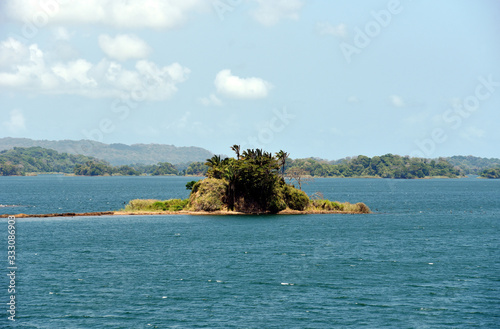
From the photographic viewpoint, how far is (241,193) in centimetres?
10444

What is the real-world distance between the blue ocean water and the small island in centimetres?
1499

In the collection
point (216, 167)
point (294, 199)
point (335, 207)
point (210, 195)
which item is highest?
point (216, 167)

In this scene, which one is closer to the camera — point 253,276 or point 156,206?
point 253,276

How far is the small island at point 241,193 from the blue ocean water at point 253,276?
14994 mm

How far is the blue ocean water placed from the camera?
3762cm

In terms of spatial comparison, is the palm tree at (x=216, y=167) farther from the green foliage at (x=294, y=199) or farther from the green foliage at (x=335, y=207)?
the green foliage at (x=335, y=207)

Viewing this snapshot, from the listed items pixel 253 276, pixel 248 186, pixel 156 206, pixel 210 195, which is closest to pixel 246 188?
pixel 248 186

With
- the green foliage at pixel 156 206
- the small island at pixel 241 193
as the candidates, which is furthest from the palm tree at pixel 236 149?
the green foliage at pixel 156 206

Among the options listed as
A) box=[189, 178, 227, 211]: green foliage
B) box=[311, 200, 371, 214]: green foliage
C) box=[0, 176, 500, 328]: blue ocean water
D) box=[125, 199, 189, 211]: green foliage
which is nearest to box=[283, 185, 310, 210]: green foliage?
box=[311, 200, 371, 214]: green foliage

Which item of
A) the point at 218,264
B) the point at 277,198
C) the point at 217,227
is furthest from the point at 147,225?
the point at 218,264

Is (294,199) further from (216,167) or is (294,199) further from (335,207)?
(216,167)

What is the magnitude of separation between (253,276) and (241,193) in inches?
2142

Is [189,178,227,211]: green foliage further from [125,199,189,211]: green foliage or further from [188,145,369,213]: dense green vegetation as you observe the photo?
[125,199,189,211]: green foliage

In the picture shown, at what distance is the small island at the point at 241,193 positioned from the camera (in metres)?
102
